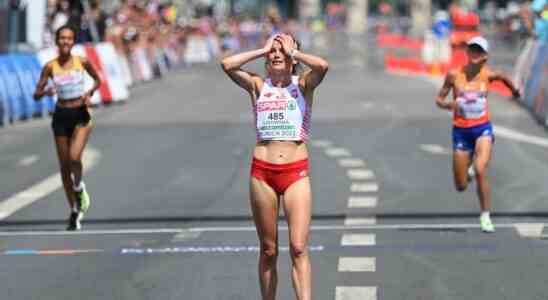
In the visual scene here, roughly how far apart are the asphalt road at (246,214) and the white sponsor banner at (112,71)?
125 inches

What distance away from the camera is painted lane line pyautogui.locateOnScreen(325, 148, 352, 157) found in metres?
20.4

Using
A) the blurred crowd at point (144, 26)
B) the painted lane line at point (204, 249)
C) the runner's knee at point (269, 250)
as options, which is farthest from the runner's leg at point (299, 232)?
Answer: the blurred crowd at point (144, 26)

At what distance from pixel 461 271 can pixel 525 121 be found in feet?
47.1

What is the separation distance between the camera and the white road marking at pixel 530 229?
12953mm

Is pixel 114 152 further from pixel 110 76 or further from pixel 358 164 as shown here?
pixel 110 76

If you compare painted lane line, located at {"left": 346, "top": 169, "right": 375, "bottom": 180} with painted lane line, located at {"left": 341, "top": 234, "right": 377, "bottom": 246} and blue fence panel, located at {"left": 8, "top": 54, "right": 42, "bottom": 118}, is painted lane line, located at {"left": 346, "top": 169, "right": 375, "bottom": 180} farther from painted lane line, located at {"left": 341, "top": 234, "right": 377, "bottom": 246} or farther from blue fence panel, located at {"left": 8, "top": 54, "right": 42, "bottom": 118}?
blue fence panel, located at {"left": 8, "top": 54, "right": 42, "bottom": 118}

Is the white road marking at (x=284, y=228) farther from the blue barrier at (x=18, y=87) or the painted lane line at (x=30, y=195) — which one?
the blue barrier at (x=18, y=87)

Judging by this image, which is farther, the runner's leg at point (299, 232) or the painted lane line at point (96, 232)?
the painted lane line at point (96, 232)

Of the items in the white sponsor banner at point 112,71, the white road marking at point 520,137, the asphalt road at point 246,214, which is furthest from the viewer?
the white sponsor banner at point 112,71

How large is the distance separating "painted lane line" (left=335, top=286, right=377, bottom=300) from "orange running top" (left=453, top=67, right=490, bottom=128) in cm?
375

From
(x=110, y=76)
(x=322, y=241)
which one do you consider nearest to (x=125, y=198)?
(x=322, y=241)

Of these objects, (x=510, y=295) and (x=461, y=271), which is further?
(x=461, y=271)

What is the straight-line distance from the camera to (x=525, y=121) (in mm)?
25000

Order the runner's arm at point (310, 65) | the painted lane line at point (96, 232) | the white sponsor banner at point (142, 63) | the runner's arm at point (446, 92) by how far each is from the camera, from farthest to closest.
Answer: the white sponsor banner at point (142, 63) → the runner's arm at point (446, 92) → the painted lane line at point (96, 232) → the runner's arm at point (310, 65)
